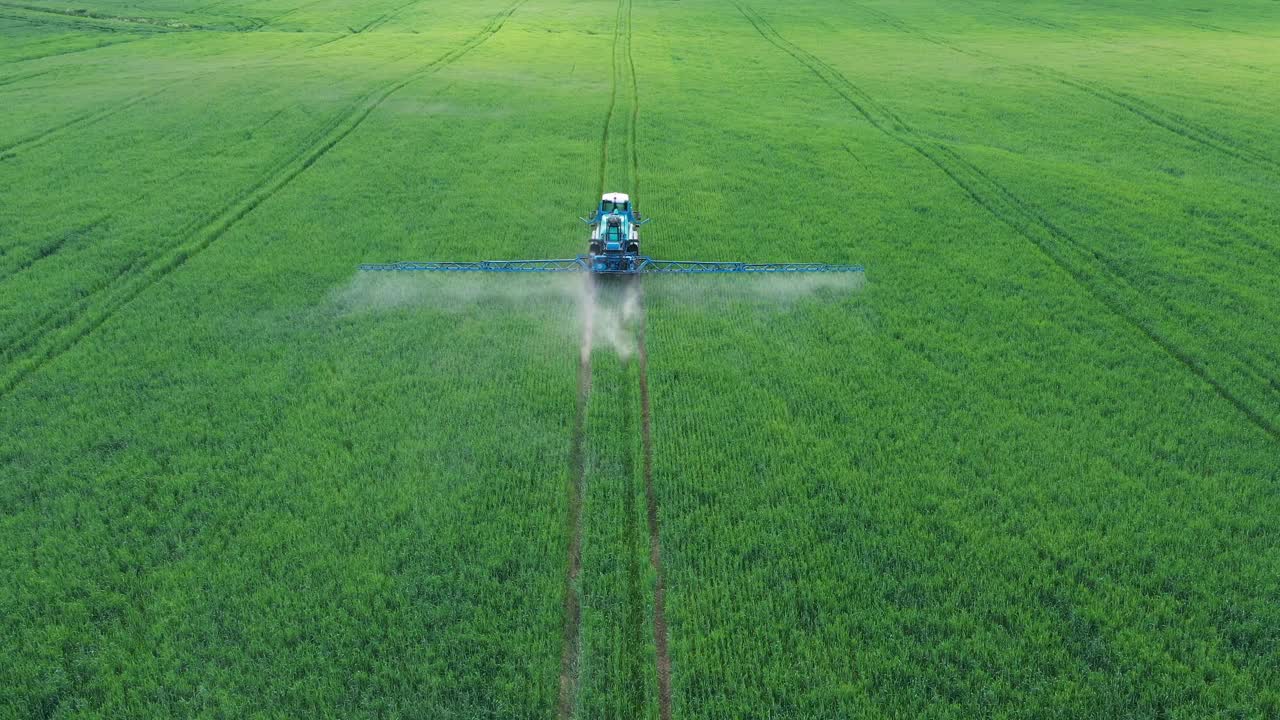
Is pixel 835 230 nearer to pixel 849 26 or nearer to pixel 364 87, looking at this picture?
pixel 364 87

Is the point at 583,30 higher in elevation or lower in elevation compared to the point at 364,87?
higher

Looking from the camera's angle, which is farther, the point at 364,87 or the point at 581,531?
the point at 364,87

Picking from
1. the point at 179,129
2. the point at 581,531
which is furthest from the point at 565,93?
the point at 581,531

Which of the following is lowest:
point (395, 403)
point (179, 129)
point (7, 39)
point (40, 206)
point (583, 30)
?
point (395, 403)

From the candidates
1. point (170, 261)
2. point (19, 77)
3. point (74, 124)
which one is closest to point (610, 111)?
point (170, 261)

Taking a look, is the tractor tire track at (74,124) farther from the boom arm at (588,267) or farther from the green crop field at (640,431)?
the boom arm at (588,267)

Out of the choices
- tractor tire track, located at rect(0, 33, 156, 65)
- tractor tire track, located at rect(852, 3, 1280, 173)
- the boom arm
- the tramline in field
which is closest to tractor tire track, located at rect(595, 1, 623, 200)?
the tramline in field
